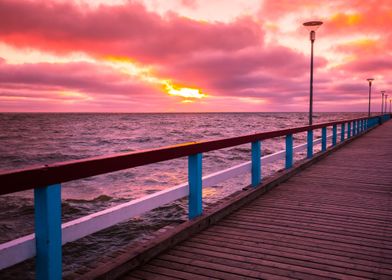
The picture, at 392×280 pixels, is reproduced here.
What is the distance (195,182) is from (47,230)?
234 centimetres

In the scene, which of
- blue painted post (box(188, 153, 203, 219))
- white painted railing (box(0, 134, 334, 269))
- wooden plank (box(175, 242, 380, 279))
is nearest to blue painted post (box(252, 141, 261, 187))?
white painted railing (box(0, 134, 334, 269))

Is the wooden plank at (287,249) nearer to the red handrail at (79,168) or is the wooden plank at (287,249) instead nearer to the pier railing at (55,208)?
the pier railing at (55,208)

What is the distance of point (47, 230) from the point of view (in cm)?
256

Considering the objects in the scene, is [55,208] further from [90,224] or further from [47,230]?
[90,224]

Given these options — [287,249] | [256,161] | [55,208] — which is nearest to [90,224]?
[55,208]

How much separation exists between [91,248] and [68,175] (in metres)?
6.13

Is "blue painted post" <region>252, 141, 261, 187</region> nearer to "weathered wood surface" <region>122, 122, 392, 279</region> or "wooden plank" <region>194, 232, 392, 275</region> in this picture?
"weathered wood surface" <region>122, 122, 392, 279</region>

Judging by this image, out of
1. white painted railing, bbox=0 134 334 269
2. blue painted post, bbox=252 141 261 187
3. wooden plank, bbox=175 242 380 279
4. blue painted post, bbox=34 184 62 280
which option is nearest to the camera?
white painted railing, bbox=0 134 334 269

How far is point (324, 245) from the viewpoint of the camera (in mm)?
4070

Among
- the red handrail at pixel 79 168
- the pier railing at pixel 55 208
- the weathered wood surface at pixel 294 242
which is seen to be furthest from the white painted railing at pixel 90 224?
the weathered wood surface at pixel 294 242

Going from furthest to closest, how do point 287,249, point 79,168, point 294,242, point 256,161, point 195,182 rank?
point 256,161, point 195,182, point 294,242, point 287,249, point 79,168

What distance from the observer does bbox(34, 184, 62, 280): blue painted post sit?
2547mm

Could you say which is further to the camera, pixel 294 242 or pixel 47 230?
pixel 294 242

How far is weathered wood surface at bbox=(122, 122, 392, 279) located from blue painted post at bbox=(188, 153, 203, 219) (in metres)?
0.35
